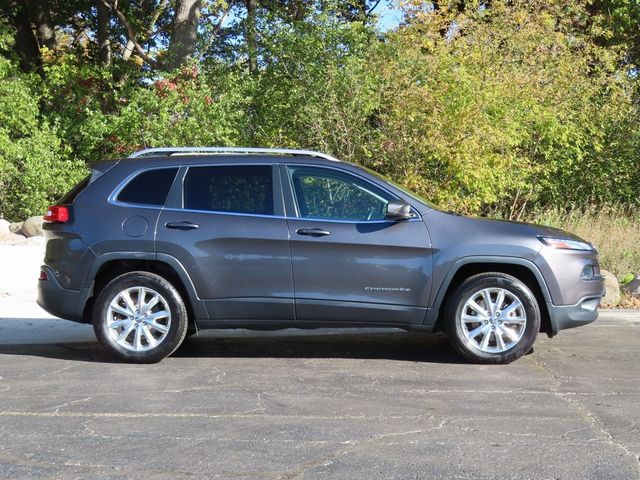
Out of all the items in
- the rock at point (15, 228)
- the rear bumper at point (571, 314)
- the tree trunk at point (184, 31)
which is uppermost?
the tree trunk at point (184, 31)

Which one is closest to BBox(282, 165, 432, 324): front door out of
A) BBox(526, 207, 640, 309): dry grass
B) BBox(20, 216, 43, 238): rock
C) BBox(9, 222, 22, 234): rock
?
BBox(526, 207, 640, 309): dry grass

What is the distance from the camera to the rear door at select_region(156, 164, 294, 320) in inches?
285

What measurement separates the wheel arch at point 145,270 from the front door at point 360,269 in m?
0.89

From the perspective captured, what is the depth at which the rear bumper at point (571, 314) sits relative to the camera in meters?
7.20

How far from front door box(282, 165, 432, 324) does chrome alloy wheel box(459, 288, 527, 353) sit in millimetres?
388

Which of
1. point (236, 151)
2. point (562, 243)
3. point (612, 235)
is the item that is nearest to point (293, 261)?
point (236, 151)

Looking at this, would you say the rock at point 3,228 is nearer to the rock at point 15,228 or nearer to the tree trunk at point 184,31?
the rock at point 15,228

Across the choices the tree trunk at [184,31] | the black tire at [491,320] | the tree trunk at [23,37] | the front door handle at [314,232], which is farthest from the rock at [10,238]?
the black tire at [491,320]

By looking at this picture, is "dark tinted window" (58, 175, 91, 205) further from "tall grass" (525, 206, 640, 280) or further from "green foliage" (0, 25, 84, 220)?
"green foliage" (0, 25, 84, 220)

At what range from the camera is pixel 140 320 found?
7363 millimetres

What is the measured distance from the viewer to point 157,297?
7348mm

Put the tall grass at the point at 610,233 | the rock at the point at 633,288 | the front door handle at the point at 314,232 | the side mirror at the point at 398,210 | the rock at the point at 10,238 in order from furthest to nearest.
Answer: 1. the rock at the point at 10,238
2. the tall grass at the point at 610,233
3. the rock at the point at 633,288
4. the front door handle at the point at 314,232
5. the side mirror at the point at 398,210

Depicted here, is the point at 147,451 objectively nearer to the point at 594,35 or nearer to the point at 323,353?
the point at 323,353

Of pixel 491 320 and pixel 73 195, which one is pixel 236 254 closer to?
pixel 73 195
